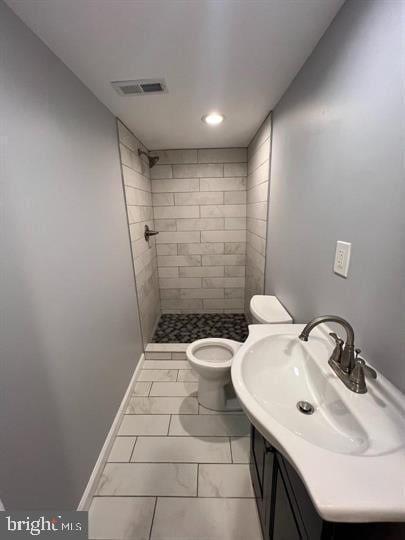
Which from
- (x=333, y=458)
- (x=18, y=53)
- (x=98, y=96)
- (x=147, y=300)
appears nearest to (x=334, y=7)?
(x=18, y=53)

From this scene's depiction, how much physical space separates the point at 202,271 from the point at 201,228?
579mm

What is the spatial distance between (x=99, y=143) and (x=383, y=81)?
148 centimetres

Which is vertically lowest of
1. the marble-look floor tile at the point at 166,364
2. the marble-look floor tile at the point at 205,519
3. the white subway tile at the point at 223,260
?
the marble-look floor tile at the point at 205,519

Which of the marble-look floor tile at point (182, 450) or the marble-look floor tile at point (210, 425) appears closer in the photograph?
the marble-look floor tile at point (182, 450)

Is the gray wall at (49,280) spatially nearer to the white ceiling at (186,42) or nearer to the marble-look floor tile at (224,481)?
the white ceiling at (186,42)

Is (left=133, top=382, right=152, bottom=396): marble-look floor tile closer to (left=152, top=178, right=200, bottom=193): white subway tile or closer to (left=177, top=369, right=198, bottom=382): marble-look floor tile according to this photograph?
(left=177, top=369, right=198, bottom=382): marble-look floor tile

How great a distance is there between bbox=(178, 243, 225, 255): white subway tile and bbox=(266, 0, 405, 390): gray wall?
1.63m

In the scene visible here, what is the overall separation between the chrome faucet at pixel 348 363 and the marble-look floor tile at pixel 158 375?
154 centimetres

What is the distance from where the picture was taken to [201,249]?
9.40 ft

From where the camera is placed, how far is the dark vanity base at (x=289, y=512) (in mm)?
458

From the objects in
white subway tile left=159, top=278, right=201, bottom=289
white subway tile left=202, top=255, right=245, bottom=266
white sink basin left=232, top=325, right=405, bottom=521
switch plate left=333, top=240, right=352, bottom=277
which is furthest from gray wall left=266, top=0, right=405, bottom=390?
white subway tile left=159, top=278, right=201, bottom=289

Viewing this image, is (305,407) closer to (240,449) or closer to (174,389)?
(240,449)

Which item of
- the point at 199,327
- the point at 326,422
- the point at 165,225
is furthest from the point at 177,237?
the point at 326,422

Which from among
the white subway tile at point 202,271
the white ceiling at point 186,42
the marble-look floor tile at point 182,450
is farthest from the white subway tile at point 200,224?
the marble-look floor tile at point 182,450
